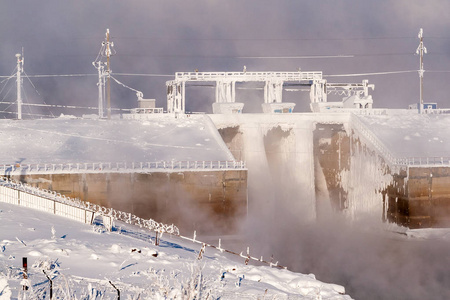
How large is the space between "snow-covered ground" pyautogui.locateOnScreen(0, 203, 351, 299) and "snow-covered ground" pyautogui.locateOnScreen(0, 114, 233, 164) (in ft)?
71.9

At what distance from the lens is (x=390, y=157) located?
162 feet

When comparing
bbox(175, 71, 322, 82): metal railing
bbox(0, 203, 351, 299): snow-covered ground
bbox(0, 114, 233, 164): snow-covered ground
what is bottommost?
bbox(0, 203, 351, 299): snow-covered ground

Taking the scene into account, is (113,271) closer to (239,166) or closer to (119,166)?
(119,166)

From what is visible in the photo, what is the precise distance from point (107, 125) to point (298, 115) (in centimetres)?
1986

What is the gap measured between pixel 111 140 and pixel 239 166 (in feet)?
42.3

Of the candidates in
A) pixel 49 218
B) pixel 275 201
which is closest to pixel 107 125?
pixel 275 201

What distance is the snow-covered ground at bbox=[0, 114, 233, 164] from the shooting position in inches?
1759

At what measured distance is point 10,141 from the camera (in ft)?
155

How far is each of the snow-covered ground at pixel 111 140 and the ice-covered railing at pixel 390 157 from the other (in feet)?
48.8

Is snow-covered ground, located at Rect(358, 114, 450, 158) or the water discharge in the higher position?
snow-covered ground, located at Rect(358, 114, 450, 158)

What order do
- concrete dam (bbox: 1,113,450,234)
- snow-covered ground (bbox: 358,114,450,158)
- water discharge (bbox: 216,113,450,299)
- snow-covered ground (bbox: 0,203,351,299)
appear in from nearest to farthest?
snow-covered ground (bbox: 0,203,351,299)
water discharge (bbox: 216,113,450,299)
concrete dam (bbox: 1,113,450,234)
snow-covered ground (bbox: 358,114,450,158)

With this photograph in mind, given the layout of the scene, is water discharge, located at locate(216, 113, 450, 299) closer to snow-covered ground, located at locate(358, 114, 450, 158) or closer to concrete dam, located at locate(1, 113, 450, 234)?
concrete dam, located at locate(1, 113, 450, 234)

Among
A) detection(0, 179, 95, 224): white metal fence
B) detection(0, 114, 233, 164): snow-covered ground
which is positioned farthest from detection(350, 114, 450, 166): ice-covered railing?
detection(0, 179, 95, 224): white metal fence

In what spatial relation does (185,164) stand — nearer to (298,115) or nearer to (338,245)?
(338,245)
